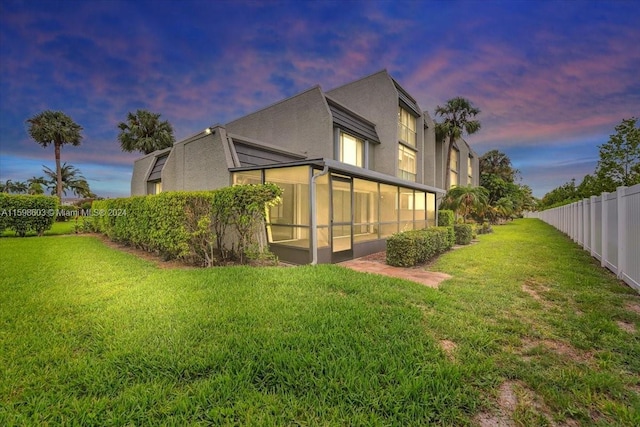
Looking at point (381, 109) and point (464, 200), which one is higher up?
point (381, 109)

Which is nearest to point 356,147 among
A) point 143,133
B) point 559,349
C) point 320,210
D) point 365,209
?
point 365,209

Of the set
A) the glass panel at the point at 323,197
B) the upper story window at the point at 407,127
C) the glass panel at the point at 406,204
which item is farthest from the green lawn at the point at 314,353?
the upper story window at the point at 407,127

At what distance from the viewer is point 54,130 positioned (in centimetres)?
2755

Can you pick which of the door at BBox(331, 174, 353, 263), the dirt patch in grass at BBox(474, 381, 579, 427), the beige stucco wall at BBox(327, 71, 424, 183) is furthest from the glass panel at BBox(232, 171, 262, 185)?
the beige stucco wall at BBox(327, 71, 424, 183)

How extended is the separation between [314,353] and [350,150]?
534 inches

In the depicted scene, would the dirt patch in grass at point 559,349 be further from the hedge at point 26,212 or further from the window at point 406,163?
the hedge at point 26,212

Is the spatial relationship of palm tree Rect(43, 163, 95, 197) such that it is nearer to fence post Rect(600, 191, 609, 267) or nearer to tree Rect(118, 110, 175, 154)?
tree Rect(118, 110, 175, 154)

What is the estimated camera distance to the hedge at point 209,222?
7.01 meters

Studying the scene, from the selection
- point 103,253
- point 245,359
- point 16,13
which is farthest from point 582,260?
point 16,13

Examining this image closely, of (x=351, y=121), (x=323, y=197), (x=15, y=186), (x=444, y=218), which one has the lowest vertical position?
(x=444, y=218)

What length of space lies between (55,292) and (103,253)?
16.0 feet

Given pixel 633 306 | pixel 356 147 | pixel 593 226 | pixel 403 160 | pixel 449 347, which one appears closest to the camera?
pixel 449 347

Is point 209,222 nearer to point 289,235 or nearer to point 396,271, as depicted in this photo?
point 289,235

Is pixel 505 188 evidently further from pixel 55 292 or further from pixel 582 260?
pixel 55 292
